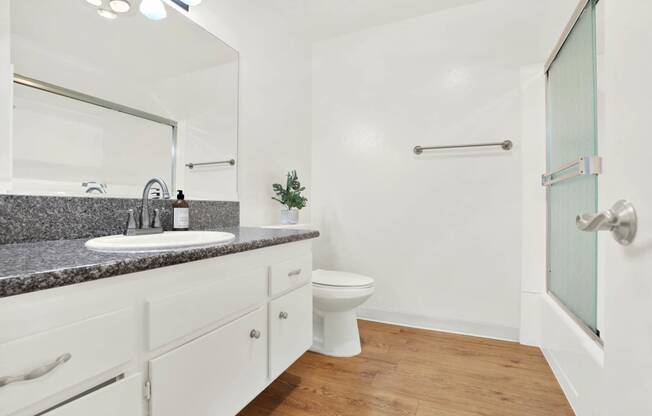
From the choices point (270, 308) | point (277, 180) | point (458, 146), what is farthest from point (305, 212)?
point (270, 308)

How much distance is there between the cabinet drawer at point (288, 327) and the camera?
122 centimetres

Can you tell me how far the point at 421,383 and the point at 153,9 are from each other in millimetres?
2099

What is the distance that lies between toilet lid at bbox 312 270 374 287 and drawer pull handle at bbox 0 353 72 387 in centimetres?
128

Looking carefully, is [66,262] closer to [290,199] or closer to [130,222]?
[130,222]

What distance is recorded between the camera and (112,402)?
0.66 metres

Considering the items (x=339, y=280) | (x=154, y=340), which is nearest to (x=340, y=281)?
(x=339, y=280)

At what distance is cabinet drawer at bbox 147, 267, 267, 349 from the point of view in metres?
0.76

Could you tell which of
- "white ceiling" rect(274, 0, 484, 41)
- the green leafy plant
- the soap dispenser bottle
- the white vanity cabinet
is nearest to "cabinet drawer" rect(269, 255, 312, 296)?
the white vanity cabinet

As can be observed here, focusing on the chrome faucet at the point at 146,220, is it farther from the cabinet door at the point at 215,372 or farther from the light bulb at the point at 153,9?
the light bulb at the point at 153,9

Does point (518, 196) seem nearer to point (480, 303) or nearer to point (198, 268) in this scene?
point (480, 303)

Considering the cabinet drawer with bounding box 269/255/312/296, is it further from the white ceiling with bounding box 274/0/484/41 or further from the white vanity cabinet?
the white ceiling with bounding box 274/0/484/41

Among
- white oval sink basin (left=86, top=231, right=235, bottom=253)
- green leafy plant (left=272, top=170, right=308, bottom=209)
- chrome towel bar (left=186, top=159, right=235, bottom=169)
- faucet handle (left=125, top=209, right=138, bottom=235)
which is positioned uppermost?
chrome towel bar (left=186, top=159, right=235, bottom=169)

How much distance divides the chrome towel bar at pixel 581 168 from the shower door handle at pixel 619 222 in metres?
0.88

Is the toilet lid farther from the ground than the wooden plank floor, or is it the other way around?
the toilet lid
